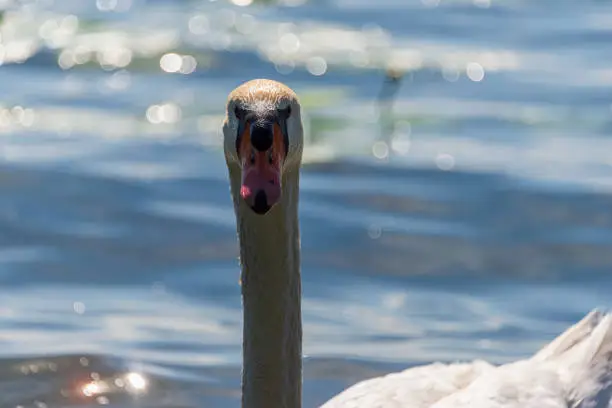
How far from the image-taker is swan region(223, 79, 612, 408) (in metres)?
5.30

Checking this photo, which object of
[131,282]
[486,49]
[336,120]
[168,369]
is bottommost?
[168,369]

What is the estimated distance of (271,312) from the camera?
5898mm

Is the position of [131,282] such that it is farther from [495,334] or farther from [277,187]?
[277,187]

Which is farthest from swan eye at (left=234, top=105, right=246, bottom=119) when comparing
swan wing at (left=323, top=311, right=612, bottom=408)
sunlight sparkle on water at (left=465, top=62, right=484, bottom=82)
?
sunlight sparkle on water at (left=465, top=62, right=484, bottom=82)

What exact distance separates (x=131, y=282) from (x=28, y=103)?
368cm

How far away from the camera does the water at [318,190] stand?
8172 mm

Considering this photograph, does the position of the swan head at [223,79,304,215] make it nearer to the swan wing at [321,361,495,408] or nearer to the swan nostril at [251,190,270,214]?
the swan nostril at [251,190,270,214]

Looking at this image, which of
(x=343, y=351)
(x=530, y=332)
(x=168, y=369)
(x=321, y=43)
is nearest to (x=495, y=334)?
(x=530, y=332)

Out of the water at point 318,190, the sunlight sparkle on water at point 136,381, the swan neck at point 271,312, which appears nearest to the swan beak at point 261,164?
the swan neck at point 271,312

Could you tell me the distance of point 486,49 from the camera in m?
13.9

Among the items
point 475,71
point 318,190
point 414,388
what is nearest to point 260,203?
point 414,388

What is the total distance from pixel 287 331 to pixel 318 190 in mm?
4628

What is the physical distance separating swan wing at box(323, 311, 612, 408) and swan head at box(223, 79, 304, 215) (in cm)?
105

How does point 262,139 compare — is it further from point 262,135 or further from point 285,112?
point 285,112
